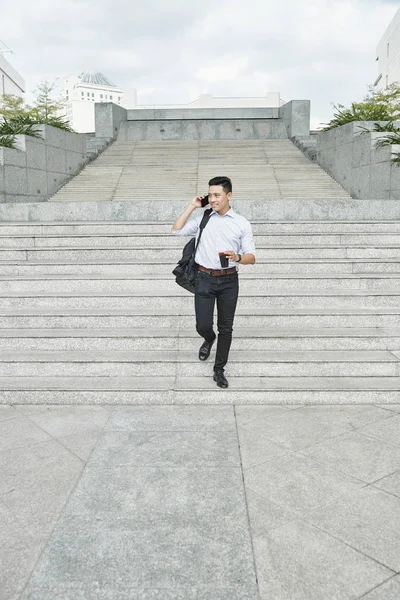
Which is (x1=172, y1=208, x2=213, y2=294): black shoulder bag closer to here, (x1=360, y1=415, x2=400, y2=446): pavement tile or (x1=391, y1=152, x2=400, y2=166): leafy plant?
(x1=360, y1=415, x2=400, y2=446): pavement tile

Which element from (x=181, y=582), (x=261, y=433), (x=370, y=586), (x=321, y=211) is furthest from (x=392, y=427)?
(x=321, y=211)

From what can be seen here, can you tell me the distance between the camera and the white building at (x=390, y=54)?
57.9 meters

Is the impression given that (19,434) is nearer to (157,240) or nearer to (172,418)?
(172,418)

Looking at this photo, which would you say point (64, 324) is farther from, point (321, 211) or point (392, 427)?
point (321, 211)

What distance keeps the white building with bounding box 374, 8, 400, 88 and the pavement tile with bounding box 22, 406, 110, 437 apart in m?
61.2

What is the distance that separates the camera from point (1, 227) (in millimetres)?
9047

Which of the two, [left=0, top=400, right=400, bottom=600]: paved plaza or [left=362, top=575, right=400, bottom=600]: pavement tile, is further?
[left=0, top=400, right=400, bottom=600]: paved plaza

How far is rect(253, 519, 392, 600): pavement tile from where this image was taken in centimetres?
271

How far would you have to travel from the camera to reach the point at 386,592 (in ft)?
8.87

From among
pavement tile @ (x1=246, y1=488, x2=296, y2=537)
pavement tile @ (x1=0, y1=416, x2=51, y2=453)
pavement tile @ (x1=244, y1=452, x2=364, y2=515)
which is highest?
pavement tile @ (x1=244, y1=452, x2=364, y2=515)

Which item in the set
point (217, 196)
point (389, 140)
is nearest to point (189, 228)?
point (217, 196)

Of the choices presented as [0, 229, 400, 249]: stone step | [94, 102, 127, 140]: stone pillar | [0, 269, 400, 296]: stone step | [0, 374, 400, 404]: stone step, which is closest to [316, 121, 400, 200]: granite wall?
[0, 229, 400, 249]: stone step

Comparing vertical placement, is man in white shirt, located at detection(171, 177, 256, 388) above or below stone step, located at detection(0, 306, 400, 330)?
above

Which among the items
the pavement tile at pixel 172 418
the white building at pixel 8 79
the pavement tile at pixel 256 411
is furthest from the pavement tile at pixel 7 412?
the white building at pixel 8 79
